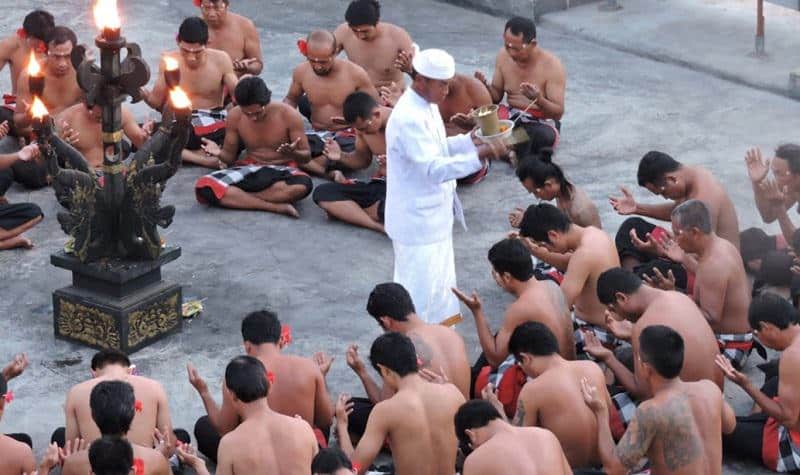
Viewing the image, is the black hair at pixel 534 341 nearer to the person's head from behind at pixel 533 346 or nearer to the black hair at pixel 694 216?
the person's head from behind at pixel 533 346

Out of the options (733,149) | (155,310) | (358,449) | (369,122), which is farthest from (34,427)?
(733,149)

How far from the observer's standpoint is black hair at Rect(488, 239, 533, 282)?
8703mm

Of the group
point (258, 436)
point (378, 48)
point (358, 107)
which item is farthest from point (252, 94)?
point (258, 436)

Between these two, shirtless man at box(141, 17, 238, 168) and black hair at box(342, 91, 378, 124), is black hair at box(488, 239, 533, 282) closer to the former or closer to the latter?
black hair at box(342, 91, 378, 124)

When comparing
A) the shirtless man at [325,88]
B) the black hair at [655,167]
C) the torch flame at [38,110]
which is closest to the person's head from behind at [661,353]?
the black hair at [655,167]

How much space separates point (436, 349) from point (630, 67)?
7242 mm

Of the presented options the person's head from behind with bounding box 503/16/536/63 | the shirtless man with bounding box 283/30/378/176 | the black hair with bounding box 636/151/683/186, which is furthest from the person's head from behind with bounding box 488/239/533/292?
the person's head from behind with bounding box 503/16/536/63

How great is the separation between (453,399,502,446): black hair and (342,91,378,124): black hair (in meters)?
4.52

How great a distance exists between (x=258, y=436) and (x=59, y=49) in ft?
17.9

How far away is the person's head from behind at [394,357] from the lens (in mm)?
7695

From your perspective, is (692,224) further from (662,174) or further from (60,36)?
(60,36)

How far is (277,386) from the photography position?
8117mm

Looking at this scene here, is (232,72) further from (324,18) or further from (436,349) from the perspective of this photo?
(436,349)

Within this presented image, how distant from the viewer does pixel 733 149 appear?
12.7 meters
